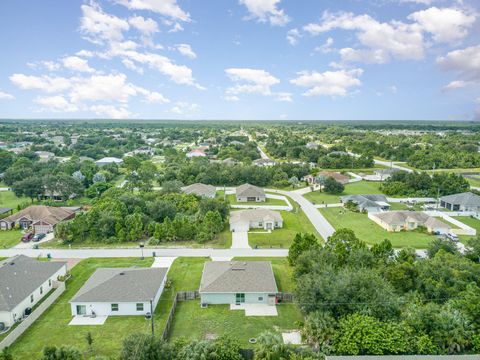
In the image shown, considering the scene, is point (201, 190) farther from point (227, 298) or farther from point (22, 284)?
point (22, 284)

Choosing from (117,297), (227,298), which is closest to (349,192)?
(227,298)

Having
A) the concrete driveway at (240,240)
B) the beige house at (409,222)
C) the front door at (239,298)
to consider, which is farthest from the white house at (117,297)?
the beige house at (409,222)

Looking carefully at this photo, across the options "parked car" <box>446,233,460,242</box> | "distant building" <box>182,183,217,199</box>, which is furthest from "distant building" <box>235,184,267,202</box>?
"parked car" <box>446,233,460,242</box>

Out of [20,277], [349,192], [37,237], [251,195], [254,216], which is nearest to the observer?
[20,277]

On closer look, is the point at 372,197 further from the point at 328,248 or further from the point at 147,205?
the point at 147,205

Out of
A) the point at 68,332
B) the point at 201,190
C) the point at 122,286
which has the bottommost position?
the point at 68,332

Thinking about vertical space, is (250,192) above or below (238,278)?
above

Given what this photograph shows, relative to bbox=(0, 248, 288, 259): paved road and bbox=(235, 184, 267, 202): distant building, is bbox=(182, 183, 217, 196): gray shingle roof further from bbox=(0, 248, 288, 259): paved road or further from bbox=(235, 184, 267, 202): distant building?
bbox=(0, 248, 288, 259): paved road
